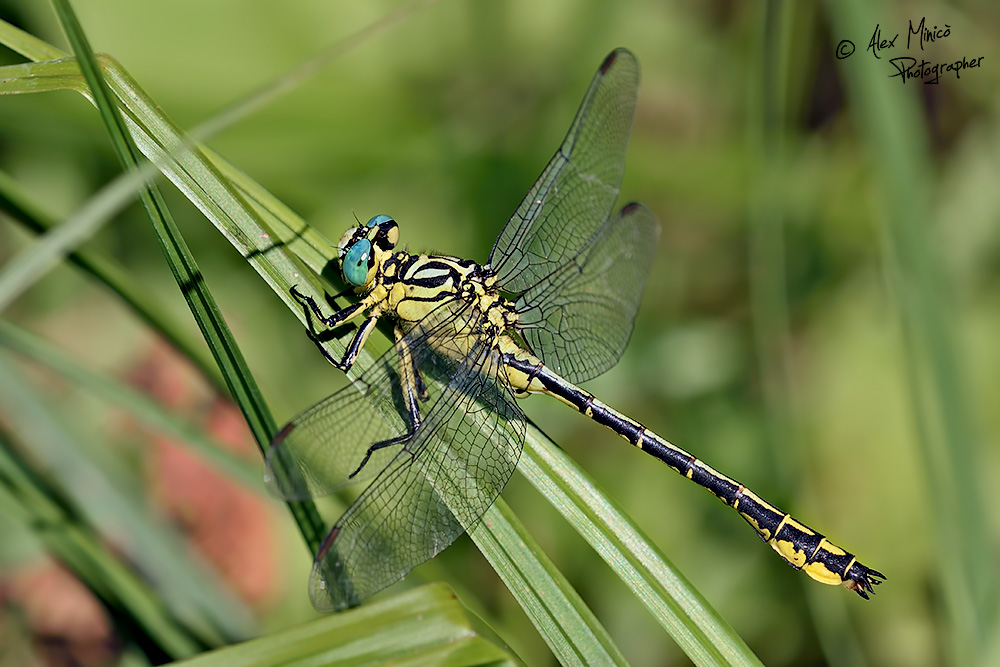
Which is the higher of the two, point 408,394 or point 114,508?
point 114,508

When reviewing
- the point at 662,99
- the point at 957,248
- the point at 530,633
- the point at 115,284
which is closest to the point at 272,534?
the point at 530,633

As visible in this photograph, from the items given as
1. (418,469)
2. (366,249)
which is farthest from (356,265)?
(418,469)

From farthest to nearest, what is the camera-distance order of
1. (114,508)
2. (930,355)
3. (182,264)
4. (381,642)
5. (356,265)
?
(930,355) < (114,508) < (356,265) < (182,264) < (381,642)

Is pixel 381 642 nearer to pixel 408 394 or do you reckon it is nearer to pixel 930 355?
pixel 408 394

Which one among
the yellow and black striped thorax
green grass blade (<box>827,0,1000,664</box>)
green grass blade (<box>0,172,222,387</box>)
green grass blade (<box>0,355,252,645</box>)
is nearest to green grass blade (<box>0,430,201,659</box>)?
green grass blade (<box>0,355,252,645</box>)

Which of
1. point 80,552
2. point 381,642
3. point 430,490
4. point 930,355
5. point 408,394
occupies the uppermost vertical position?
point 80,552

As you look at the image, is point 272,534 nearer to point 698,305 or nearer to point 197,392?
point 197,392

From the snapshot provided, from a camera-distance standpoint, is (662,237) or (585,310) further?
(662,237)

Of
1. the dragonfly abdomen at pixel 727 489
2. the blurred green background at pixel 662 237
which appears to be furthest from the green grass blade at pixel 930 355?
the dragonfly abdomen at pixel 727 489
